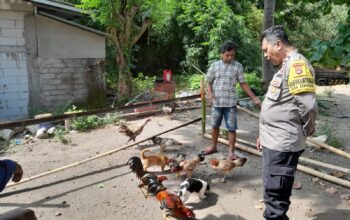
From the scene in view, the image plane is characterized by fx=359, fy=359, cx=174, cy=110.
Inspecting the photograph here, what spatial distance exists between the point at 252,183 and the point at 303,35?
20.3m

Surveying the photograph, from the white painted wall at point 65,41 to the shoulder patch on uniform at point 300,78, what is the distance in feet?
28.8

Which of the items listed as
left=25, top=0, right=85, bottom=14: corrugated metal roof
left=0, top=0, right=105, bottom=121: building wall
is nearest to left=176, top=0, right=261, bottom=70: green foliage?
left=0, top=0, right=105, bottom=121: building wall

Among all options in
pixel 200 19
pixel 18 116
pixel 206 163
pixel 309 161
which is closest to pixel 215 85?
pixel 206 163

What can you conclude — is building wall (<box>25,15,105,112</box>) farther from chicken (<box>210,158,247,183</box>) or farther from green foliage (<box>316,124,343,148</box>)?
green foliage (<box>316,124,343,148</box>)

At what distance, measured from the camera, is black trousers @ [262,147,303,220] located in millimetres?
3168

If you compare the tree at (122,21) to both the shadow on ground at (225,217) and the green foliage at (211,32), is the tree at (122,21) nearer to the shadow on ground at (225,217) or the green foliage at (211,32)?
the green foliage at (211,32)

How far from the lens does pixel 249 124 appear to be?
866 cm

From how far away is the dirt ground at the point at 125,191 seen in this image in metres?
4.25

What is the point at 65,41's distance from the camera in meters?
10.6

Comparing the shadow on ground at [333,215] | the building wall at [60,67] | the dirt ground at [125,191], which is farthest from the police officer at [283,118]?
the building wall at [60,67]

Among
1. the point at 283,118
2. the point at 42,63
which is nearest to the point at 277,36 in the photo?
the point at 283,118

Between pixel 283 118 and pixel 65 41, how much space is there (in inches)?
347

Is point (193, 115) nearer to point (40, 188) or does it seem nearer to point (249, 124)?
point (249, 124)

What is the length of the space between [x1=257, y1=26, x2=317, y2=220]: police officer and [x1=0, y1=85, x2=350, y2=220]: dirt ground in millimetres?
1043
